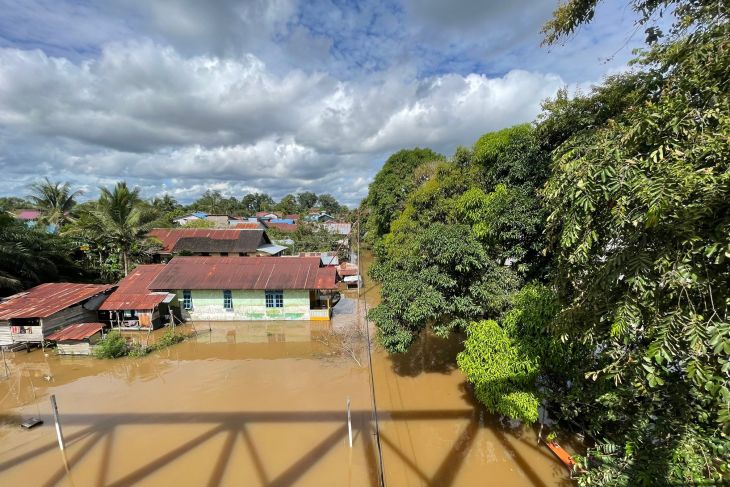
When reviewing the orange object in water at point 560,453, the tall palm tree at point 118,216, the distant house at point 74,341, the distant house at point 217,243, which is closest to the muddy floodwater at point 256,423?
the orange object in water at point 560,453

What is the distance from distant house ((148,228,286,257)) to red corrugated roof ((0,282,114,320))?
1151 cm

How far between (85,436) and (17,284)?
12114 millimetres

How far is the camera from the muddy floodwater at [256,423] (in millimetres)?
7465

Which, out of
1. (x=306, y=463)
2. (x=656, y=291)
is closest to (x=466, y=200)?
(x=656, y=291)

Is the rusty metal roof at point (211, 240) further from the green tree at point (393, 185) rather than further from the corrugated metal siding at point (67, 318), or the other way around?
the corrugated metal siding at point (67, 318)

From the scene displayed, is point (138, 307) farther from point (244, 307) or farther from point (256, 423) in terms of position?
point (256, 423)

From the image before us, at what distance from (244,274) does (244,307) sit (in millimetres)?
1669

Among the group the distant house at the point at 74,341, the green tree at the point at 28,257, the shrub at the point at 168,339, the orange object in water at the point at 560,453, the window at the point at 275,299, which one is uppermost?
the green tree at the point at 28,257

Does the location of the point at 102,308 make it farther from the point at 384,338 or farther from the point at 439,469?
the point at 439,469

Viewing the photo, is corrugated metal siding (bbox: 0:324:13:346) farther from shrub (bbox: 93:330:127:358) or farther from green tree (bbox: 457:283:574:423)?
green tree (bbox: 457:283:574:423)

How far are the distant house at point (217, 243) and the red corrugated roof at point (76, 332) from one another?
1418 cm

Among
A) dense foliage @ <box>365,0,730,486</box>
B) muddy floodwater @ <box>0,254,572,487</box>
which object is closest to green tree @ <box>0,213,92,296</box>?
muddy floodwater @ <box>0,254,572,487</box>

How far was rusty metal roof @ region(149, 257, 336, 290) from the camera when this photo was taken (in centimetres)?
1658

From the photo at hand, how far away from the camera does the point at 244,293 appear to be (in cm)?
1702
